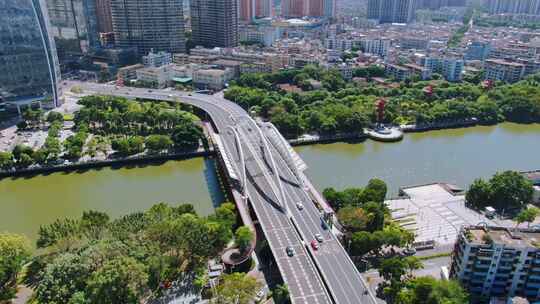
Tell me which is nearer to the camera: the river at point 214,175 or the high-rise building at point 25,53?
A: the river at point 214,175

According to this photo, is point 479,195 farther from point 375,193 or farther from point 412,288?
point 412,288

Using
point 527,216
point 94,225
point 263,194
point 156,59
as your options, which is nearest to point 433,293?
point 527,216

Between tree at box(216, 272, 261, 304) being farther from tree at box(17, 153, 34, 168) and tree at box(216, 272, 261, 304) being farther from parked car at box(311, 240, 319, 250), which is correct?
tree at box(17, 153, 34, 168)

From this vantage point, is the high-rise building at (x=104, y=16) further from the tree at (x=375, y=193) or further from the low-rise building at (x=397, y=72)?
the tree at (x=375, y=193)

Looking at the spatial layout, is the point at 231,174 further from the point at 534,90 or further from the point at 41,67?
the point at 534,90

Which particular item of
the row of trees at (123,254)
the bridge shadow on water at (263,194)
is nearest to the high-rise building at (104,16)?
the bridge shadow on water at (263,194)

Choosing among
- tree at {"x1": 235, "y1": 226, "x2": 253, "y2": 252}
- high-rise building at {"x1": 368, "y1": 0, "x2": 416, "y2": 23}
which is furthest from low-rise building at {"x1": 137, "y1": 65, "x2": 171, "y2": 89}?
high-rise building at {"x1": 368, "y1": 0, "x2": 416, "y2": 23}

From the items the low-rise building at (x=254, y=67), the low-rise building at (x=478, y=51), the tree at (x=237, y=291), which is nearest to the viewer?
the tree at (x=237, y=291)
